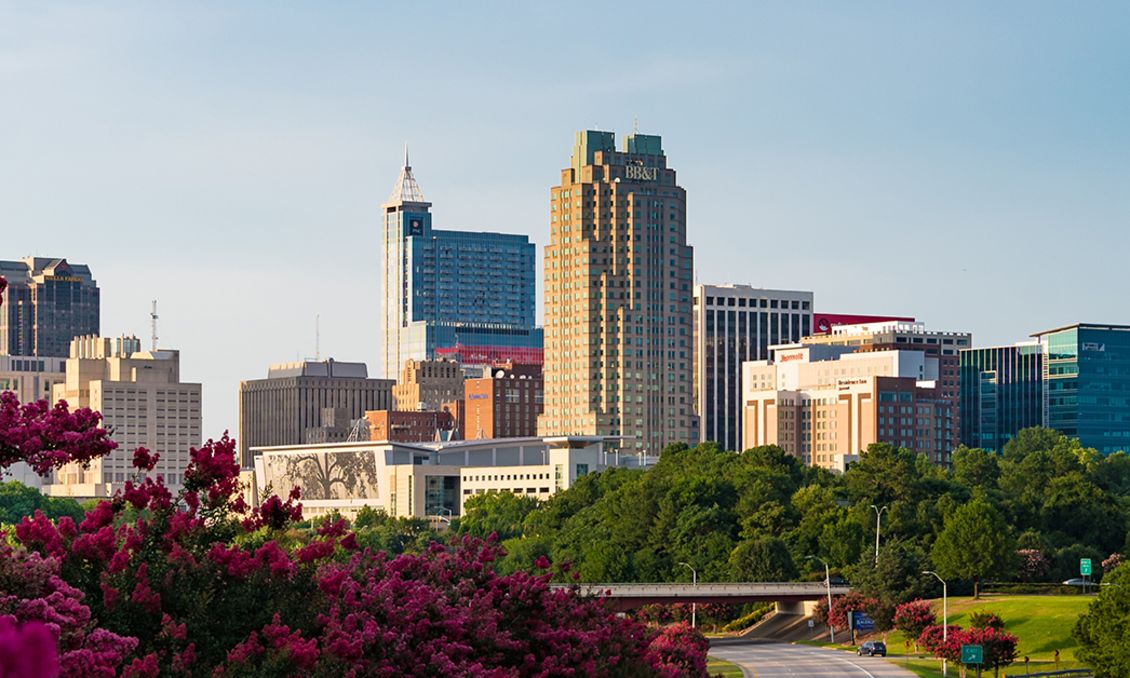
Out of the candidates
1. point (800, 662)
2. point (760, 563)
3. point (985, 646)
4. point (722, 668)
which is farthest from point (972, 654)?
point (760, 563)

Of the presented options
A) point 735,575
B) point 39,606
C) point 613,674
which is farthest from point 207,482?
point 735,575

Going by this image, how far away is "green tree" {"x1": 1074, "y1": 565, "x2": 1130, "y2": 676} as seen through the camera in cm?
11806

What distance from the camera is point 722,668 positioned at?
463 ft

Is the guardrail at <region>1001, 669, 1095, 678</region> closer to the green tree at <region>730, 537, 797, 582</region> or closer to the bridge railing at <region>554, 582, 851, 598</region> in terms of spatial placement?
the bridge railing at <region>554, 582, 851, 598</region>

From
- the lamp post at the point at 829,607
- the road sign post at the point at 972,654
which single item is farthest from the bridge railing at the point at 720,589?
the road sign post at the point at 972,654

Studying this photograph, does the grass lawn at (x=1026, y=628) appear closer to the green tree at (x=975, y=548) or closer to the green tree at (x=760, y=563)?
the green tree at (x=975, y=548)

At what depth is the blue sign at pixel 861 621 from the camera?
173 m

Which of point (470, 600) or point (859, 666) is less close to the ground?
point (470, 600)

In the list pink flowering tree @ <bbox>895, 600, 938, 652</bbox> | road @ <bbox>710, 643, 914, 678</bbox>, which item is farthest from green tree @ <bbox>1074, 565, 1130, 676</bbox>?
pink flowering tree @ <bbox>895, 600, 938, 652</bbox>

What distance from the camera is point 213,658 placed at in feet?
130

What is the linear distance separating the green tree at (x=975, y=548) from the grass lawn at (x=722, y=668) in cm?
3598

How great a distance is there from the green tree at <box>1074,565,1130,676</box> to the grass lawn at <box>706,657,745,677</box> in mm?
21495

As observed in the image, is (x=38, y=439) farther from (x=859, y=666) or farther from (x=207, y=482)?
(x=859, y=666)

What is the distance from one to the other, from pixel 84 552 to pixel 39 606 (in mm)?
10648
